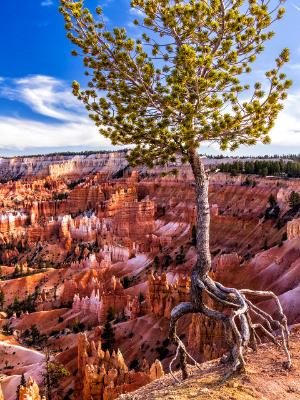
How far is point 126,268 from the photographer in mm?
67875

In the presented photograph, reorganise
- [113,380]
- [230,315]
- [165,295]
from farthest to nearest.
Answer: [165,295], [113,380], [230,315]

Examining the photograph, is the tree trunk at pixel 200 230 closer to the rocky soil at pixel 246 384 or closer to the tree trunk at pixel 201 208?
the tree trunk at pixel 201 208

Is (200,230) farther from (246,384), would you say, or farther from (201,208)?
(246,384)

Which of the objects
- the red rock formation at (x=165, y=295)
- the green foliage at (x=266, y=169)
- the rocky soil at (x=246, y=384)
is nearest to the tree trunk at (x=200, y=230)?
the rocky soil at (x=246, y=384)


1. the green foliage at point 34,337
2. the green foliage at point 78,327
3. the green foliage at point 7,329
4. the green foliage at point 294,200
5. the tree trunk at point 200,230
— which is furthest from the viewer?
the green foliage at point 294,200

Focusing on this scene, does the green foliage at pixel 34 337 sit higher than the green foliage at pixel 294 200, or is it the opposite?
the green foliage at pixel 294 200

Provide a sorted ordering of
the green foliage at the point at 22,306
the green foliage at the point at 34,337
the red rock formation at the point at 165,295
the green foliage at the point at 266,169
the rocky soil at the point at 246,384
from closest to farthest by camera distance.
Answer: the rocky soil at the point at 246,384 < the red rock formation at the point at 165,295 < the green foliage at the point at 34,337 < the green foliage at the point at 22,306 < the green foliage at the point at 266,169

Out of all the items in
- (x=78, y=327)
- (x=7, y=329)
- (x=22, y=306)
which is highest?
(x=78, y=327)

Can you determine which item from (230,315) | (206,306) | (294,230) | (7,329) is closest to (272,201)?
(294,230)

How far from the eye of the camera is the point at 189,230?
3091 inches

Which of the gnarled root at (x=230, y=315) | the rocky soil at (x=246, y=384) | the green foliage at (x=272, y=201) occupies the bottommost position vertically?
the green foliage at (x=272, y=201)

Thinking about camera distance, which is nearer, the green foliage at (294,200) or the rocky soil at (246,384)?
the rocky soil at (246,384)

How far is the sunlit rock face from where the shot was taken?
30516 millimetres

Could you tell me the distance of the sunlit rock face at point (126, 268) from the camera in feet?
100
